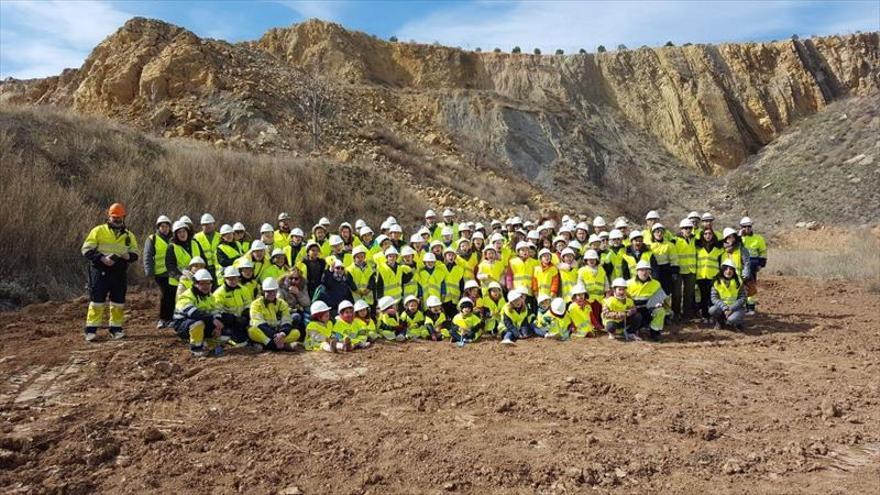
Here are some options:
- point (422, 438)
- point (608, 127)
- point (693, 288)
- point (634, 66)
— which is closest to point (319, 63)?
point (608, 127)

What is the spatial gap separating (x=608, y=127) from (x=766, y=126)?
9.62 m

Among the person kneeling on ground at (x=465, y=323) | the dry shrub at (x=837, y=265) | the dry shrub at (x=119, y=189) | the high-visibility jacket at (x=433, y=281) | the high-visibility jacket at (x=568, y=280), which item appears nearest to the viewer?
the person kneeling on ground at (x=465, y=323)

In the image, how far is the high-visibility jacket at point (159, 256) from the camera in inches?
386

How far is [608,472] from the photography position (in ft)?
16.7

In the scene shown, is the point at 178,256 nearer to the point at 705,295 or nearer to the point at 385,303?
the point at 385,303

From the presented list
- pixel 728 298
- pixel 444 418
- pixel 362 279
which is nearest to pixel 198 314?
pixel 362 279

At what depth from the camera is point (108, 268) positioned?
30.5 ft

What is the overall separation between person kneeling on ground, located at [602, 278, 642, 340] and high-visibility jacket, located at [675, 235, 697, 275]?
1.78 meters

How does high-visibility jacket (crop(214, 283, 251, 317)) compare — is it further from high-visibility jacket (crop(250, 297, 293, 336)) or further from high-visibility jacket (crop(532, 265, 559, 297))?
high-visibility jacket (crop(532, 265, 559, 297))

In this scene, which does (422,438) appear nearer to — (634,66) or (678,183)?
(678,183)

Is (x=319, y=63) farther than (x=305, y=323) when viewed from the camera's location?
Yes

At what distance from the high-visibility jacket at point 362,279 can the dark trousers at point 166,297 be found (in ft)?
8.70

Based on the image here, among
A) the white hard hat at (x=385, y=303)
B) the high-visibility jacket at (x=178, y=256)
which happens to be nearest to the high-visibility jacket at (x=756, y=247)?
the white hard hat at (x=385, y=303)

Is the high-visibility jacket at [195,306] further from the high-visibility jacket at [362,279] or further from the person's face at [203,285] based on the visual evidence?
the high-visibility jacket at [362,279]
